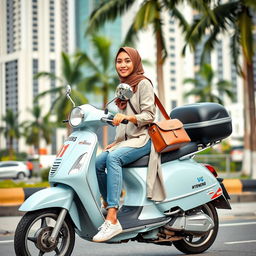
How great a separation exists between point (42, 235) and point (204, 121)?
6.44 ft

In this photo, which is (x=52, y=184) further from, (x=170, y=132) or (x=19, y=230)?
(x=170, y=132)

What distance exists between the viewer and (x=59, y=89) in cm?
4559

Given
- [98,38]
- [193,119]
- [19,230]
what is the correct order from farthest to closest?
[98,38]
[193,119]
[19,230]

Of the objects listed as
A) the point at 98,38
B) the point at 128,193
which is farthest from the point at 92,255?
the point at 98,38

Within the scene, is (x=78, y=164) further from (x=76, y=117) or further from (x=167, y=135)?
(x=167, y=135)

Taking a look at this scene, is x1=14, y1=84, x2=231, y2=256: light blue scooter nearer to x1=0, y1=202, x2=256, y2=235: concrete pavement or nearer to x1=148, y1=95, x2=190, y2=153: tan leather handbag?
x1=148, y1=95, x2=190, y2=153: tan leather handbag

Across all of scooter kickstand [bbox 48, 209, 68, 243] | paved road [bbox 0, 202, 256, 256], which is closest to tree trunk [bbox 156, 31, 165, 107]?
paved road [bbox 0, 202, 256, 256]

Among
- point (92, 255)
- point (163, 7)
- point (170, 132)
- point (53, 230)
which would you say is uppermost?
point (163, 7)

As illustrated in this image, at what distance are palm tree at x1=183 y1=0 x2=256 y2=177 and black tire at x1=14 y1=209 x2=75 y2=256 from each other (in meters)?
17.1

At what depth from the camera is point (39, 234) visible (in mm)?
5152

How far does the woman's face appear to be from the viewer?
19.0ft

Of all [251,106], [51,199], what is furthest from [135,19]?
[51,199]

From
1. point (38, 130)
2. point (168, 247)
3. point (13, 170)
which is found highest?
point (38, 130)

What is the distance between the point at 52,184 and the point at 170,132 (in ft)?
3.85
